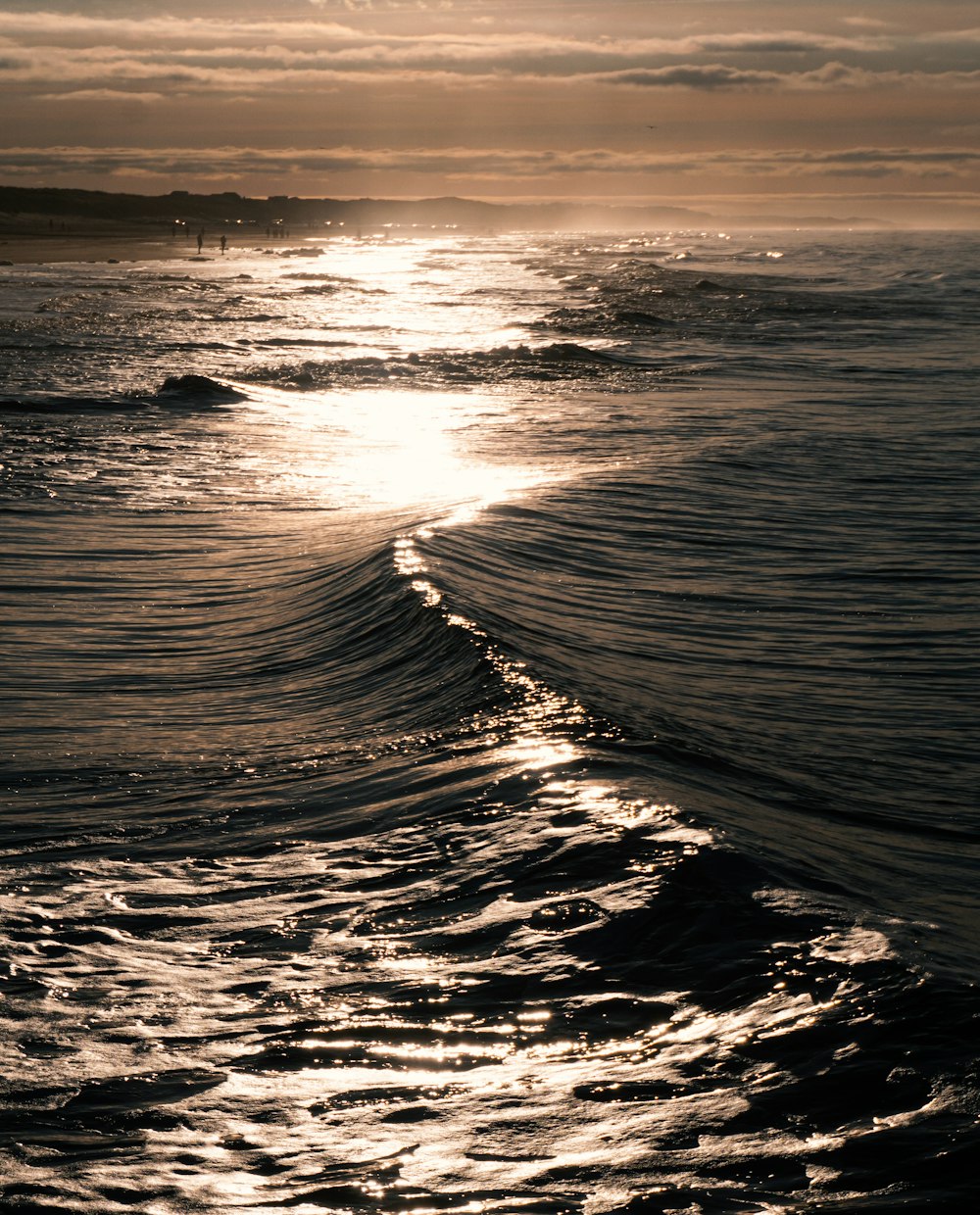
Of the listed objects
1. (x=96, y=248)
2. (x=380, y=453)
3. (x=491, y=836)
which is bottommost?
(x=491, y=836)

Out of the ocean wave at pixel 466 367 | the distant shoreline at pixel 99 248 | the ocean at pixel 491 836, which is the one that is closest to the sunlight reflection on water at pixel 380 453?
the ocean at pixel 491 836

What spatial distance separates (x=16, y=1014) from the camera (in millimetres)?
4969

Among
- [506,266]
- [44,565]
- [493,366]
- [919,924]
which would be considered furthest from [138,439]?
[506,266]

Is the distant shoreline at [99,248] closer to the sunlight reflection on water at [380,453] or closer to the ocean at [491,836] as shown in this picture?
the sunlight reflection on water at [380,453]

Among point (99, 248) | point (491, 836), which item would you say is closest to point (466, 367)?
point (491, 836)

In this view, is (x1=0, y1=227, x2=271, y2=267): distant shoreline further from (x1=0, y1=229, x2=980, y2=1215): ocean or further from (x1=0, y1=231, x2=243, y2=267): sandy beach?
(x1=0, y1=229, x2=980, y2=1215): ocean

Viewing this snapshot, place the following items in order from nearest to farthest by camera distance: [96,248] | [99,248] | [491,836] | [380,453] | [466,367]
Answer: [491,836] < [380,453] < [466,367] < [96,248] < [99,248]

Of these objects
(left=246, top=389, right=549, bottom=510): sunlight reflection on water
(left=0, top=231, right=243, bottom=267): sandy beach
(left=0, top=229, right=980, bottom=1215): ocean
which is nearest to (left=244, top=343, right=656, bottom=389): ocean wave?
(left=246, top=389, right=549, bottom=510): sunlight reflection on water

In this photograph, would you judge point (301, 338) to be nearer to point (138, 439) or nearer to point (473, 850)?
point (138, 439)

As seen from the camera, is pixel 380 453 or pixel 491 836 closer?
pixel 491 836

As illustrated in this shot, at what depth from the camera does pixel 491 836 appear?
6.26m

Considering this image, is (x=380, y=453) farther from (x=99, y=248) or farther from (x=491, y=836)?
(x=99, y=248)

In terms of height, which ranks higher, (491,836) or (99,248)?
(99,248)

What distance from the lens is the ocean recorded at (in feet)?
13.8
